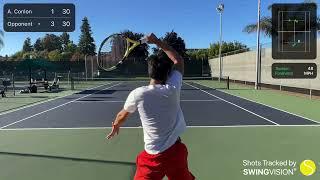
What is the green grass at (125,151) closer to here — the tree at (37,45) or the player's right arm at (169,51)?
the player's right arm at (169,51)

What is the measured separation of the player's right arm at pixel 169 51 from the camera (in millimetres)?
4484

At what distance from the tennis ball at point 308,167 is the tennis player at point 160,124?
353 cm

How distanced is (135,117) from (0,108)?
7.16m

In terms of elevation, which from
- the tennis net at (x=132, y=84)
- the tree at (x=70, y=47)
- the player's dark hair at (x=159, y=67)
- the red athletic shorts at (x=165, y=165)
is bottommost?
the tennis net at (x=132, y=84)

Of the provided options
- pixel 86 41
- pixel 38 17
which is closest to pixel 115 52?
pixel 38 17

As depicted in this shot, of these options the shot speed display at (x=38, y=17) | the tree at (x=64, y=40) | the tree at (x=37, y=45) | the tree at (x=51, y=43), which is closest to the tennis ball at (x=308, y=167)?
the shot speed display at (x=38, y=17)

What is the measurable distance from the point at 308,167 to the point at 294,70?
22328 millimetres

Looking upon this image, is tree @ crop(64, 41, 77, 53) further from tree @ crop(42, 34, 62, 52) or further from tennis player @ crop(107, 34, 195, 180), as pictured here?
tennis player @ crop(107, 34, 195, 180)

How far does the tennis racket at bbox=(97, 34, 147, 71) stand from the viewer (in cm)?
573

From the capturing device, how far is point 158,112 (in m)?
4.49

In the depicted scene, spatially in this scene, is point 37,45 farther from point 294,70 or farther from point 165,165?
point 165,165

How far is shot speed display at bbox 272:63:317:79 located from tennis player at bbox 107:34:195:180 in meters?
22.7

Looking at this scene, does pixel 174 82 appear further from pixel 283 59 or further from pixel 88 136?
pixel 283 59
